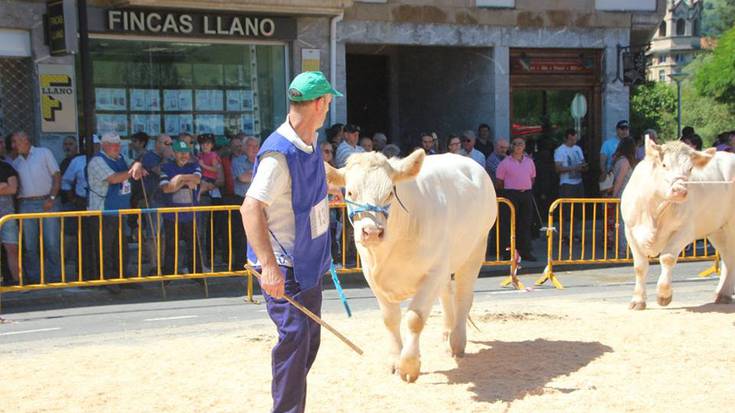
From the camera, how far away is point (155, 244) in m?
13.5

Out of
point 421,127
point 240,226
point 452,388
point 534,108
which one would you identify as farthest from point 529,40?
point 452,388

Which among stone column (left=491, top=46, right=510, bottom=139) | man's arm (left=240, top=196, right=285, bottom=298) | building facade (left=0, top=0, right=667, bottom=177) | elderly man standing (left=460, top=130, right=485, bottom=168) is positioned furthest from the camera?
stone column (left=491, top=46, right=510, bottom=139)

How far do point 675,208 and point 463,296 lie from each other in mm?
3302

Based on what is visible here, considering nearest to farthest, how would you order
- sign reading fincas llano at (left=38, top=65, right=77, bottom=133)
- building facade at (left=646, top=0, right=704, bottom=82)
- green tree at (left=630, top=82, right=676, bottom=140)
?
sign reading fincas llano at (left=38, top=65, right=77, bottom=133), green tree at (left=630, top=82, right=676, bottom=140), building facade at (left=646, top=0, right=704, bottom=82)

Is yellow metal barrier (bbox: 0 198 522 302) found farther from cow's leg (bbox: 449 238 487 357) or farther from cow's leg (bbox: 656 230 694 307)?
cow's leg (bbox: 449 238 487 357)

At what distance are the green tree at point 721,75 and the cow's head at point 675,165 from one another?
26.2m

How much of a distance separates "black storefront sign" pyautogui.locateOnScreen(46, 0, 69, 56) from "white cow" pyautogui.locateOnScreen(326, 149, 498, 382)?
8213mm

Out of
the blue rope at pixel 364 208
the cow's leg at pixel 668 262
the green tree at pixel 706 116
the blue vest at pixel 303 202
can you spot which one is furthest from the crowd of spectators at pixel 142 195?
the green tree at pixel 706 116

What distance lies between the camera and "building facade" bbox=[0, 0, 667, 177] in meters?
16.6

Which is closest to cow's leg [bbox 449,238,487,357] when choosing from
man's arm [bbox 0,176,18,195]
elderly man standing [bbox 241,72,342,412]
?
elderly man standing [bbox 241,72,342,412]

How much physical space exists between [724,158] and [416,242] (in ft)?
18.1

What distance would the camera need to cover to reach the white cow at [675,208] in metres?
10.6

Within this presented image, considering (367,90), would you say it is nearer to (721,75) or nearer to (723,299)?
(723,299)

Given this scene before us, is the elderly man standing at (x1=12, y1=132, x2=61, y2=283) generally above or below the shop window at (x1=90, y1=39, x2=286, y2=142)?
below
